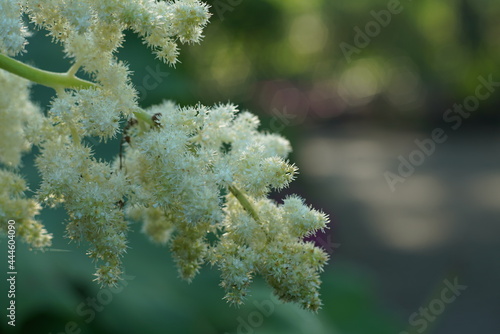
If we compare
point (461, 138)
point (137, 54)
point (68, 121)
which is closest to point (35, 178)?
point (137, 54)

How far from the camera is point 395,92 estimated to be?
15.6 meters

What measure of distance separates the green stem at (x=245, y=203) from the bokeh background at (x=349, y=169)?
0.40 meters

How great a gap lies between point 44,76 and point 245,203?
33 centimetres

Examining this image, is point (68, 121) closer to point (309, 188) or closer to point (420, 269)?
point (420, 269)

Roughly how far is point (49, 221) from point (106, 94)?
4.04 ft

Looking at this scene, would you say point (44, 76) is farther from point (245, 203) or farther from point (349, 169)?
point (349, 169)

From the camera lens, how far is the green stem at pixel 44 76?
30.7 inches

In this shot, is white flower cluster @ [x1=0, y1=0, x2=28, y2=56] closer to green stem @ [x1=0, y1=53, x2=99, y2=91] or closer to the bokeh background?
green stem @ [x1=0, y1=53, x2=99, y2=91]

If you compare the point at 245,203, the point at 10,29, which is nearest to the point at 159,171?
the point at 245,203

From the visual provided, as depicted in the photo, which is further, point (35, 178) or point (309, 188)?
point (309, 188)

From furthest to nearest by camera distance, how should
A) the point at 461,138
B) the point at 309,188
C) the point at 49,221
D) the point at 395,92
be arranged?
the point at 395,92 → the point at 461,138 → the point at 309,188 → the point at 49,221

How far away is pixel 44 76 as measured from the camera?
85 centimetres

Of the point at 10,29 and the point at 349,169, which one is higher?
the point at 349,169

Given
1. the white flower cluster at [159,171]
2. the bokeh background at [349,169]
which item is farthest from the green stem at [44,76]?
the bokeh background at [349,169]
